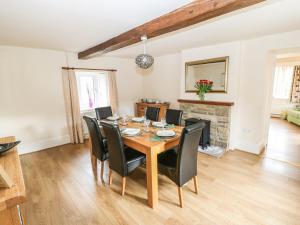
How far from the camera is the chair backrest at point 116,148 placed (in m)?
2.02

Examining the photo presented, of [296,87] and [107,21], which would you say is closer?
[107,21]

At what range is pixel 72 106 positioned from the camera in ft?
13.8

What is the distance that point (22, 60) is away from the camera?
356cm

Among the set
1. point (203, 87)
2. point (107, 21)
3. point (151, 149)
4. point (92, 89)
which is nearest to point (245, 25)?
point (203, 87)

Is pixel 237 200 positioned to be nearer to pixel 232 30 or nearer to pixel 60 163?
pixel 232 30

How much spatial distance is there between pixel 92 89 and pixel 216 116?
3421 millimetres

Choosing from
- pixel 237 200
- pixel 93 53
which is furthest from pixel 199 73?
pixel 237 200

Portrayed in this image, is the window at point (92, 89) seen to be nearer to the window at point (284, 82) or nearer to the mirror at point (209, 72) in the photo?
the mirror at point (209, 72)

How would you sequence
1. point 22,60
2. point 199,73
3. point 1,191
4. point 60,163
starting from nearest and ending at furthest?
point 1,191
point 60,163
point 22,60
point 199,73

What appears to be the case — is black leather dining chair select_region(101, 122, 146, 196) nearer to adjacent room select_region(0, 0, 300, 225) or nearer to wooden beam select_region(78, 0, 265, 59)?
adjacent room select_region(0, 0, 300, 225)

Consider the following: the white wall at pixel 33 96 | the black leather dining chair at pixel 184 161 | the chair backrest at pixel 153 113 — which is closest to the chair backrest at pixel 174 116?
the chair backrest at pixel 153 113

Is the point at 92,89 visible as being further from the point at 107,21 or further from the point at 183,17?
the point at 183,17

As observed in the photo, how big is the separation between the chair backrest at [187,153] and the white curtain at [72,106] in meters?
3.20

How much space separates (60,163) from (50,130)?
1.22 metres
